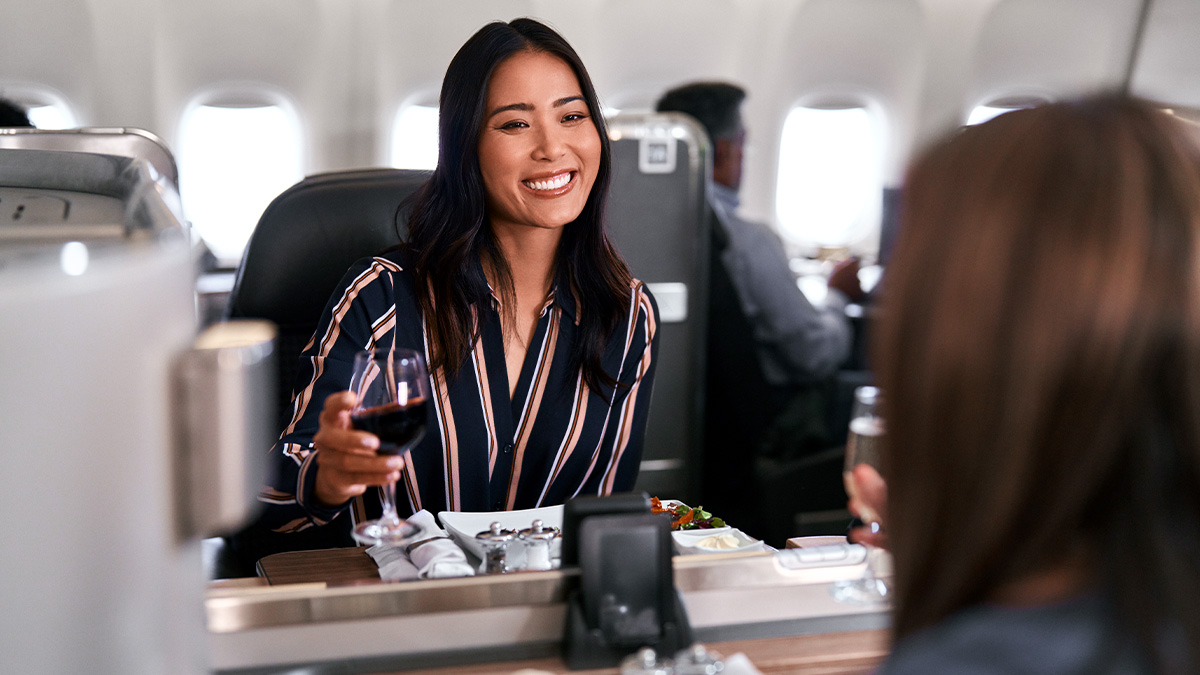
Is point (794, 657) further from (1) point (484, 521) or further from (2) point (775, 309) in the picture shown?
(2) point (775, 309)

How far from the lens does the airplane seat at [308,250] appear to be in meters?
1.81

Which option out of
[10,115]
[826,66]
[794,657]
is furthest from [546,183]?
[826,66]

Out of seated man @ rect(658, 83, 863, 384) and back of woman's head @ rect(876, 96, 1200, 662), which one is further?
seated man @ rect(658, 83, 863, 384)

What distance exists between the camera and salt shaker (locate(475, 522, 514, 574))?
1077 mm

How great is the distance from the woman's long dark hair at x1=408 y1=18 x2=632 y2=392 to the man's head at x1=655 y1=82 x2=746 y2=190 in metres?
2.10

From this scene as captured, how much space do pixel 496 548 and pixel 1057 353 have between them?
2.35ft

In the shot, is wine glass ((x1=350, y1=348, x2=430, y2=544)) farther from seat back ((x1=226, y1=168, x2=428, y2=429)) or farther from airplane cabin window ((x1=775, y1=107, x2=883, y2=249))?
airplane cabin window ((x1=775, y1=107, x2=883, y2=249))

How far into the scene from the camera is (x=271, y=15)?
21.1 feet

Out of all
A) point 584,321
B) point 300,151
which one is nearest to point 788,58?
point 300,151

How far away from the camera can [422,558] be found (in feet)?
3.63

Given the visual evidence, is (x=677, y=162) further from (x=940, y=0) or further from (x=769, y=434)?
(x=940, y=0)

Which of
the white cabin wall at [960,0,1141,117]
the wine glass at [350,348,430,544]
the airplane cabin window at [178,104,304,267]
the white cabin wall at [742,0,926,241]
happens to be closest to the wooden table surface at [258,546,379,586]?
the wine glass at [350,348,430,544]

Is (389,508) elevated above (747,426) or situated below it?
above

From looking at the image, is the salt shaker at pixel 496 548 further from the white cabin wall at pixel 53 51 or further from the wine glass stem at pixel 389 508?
the white cabin wall at pixel 53 51
